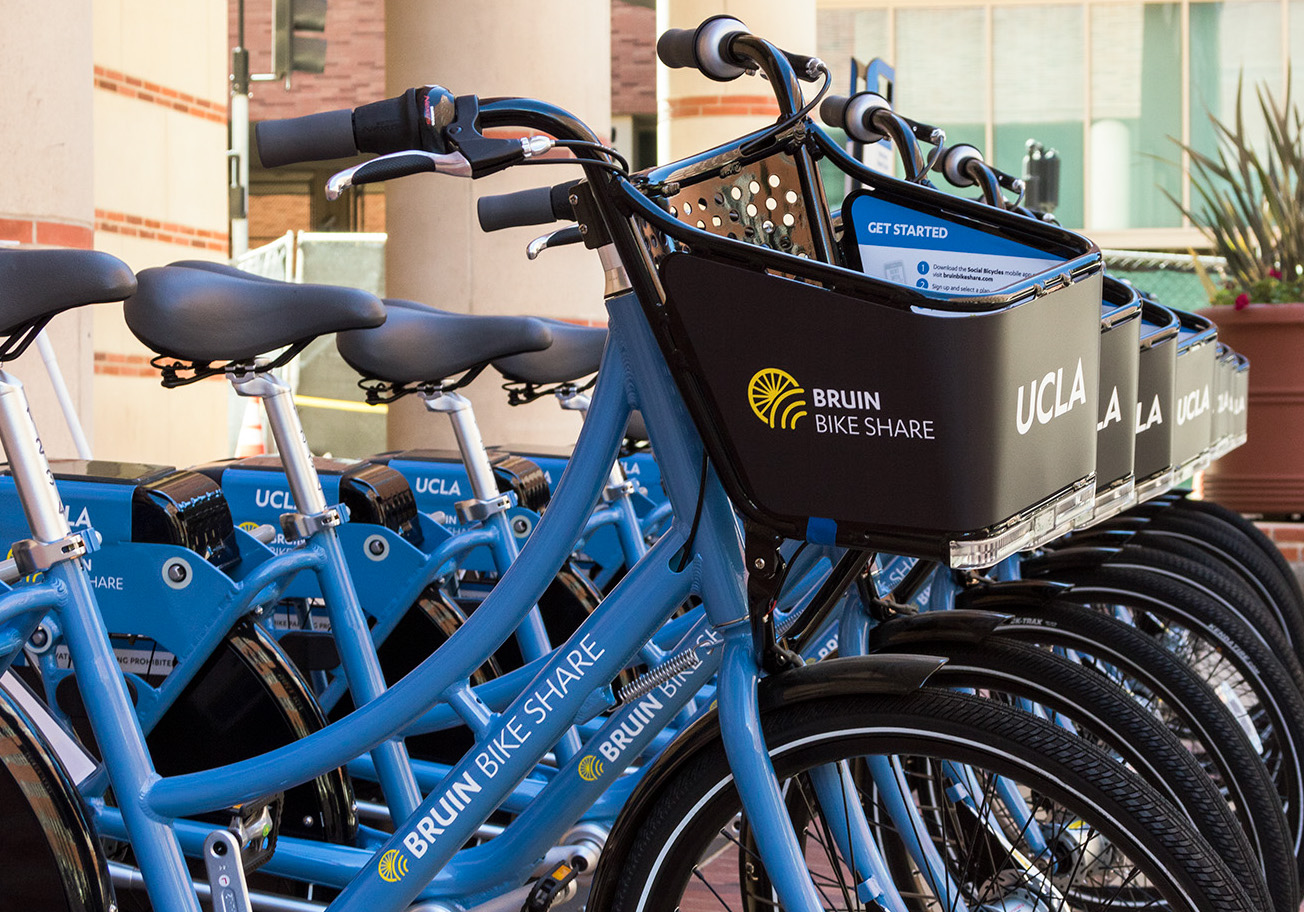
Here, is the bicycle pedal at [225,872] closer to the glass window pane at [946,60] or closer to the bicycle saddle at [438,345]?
the bicycle saddle at [438,345]

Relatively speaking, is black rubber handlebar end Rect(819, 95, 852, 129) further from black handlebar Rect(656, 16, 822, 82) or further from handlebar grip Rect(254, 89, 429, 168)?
handlebar grip Rect(254, 89, 429, 168)

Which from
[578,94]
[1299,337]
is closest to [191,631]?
[578,94]

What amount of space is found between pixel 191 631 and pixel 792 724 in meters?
1.27

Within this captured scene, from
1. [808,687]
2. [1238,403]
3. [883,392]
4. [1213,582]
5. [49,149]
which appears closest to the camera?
[883,392]

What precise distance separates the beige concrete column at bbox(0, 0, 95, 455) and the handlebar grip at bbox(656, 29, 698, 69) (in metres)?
2.21

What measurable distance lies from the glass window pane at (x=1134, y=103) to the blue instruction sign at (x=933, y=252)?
627 inches

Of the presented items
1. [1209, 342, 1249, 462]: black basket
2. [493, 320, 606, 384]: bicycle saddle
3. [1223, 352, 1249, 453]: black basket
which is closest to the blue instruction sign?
[493, 320, 606, 384]: bicycle saddle

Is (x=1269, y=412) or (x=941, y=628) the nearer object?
(x=941, y=628)

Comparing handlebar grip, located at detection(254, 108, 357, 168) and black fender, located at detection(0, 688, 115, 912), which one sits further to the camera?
black fender, located at detection(0, 688, 115, 912)

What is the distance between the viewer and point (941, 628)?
186 cm

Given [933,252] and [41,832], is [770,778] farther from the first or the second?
[41,832]

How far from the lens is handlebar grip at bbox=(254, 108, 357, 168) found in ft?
5.07

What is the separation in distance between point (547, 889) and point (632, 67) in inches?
678

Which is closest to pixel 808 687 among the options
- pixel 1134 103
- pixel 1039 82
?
pixel 1039 82
